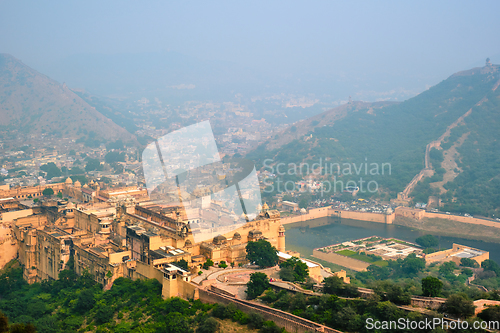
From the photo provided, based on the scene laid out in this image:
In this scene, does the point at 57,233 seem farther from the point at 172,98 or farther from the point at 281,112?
the point at 172,98

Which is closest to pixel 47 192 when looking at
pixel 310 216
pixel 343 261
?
pixel 343 261

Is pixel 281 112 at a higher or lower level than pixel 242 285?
higher

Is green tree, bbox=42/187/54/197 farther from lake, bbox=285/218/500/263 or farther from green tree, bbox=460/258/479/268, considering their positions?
green tree, bbox=460/258/479/268

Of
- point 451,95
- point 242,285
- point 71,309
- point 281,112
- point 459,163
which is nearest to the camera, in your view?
point 242,285

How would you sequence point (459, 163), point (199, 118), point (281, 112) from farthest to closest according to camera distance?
A: point (281, 112)
point (199, 118)
point (459, 163)

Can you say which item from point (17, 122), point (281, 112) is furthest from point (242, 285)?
point (281, 112)

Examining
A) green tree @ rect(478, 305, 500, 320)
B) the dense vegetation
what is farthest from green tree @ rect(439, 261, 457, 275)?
the dense vegetation

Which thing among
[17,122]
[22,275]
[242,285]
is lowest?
[22,275]

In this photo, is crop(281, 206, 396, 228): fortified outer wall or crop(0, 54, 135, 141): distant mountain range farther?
crop(0, 54, 135, 141): distant mountain range
